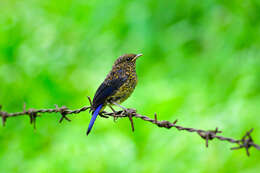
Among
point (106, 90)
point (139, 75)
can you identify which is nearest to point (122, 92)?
point (106, 90)

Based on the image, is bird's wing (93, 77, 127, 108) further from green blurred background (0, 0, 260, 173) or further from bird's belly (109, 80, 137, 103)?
green blurred background (0, 0, 260, 173)

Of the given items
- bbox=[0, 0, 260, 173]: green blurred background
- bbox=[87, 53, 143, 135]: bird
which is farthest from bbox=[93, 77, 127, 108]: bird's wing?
bbox=[0, 0, 260, 173]: green blurred background

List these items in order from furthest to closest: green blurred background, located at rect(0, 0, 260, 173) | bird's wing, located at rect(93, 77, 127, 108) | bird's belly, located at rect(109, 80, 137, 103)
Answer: green blurred background, located at rect(0, 0, 260, 173)
bird's belly, located at rect(109, 80, 137, 103)
bird's wing, located at rect(93, 77, 127, 108)

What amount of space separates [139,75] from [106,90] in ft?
13.3

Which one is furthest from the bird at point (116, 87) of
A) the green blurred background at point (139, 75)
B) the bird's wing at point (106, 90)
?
the green blurred background at point (139, 75)

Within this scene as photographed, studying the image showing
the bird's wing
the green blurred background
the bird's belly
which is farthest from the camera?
the green blurred background

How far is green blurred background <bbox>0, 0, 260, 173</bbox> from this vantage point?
6082mm

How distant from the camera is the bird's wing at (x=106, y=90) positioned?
4.78m

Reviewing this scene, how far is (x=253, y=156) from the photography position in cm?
575

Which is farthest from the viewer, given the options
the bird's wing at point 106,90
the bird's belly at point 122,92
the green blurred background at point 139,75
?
the green blurred background at point 139,75

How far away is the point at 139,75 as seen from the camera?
354 inches

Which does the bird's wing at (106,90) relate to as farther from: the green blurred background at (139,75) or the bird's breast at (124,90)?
the green blurred background at (139,75)

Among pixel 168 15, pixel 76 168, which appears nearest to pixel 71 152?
pixel 76 168

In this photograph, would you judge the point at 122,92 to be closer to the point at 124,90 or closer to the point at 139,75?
the point at 124,90
